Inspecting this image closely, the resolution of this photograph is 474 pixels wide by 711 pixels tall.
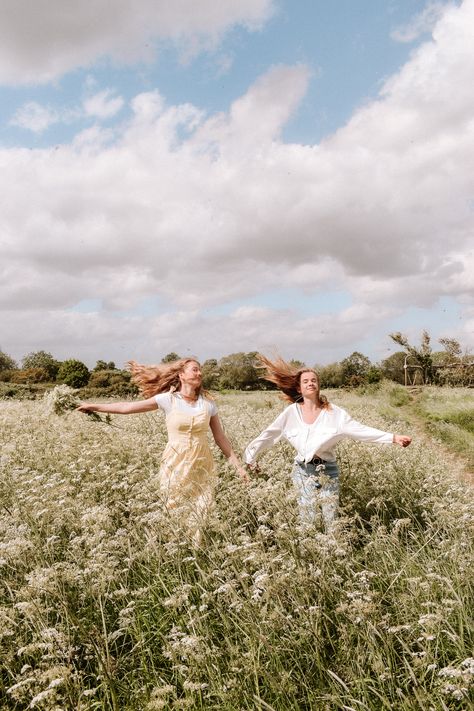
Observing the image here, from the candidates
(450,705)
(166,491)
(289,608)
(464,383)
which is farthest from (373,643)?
(464,383)

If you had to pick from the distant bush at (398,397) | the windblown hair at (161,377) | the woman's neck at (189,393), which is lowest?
the distant bush at (398,397)

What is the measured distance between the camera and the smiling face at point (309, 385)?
256 inches

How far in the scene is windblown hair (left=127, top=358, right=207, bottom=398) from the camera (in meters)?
6.72

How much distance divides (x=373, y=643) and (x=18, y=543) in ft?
7.68

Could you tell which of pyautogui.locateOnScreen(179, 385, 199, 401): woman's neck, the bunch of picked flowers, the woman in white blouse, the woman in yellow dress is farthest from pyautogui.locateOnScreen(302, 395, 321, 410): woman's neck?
the bunch of picked flowers

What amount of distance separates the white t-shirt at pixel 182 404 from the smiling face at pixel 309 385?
3.67 feet

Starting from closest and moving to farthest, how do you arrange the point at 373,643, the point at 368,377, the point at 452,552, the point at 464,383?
1. the point at 373,643
2. the point at 452,552
3. the point at 464,383
4. the point at 368,377

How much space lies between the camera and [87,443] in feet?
23.7

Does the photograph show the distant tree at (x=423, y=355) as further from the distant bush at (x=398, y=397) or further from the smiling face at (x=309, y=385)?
the smiling face at (x=309, y=385)

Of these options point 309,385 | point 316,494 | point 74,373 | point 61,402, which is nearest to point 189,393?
point 309,385

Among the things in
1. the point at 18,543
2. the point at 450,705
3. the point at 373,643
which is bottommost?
the point at 450,705

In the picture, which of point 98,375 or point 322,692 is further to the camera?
point 98,375

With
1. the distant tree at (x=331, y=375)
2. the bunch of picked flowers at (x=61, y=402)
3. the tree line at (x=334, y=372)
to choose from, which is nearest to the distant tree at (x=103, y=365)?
the tree line at (x=334, y=372)

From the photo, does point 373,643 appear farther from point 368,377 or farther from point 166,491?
point 368,377
